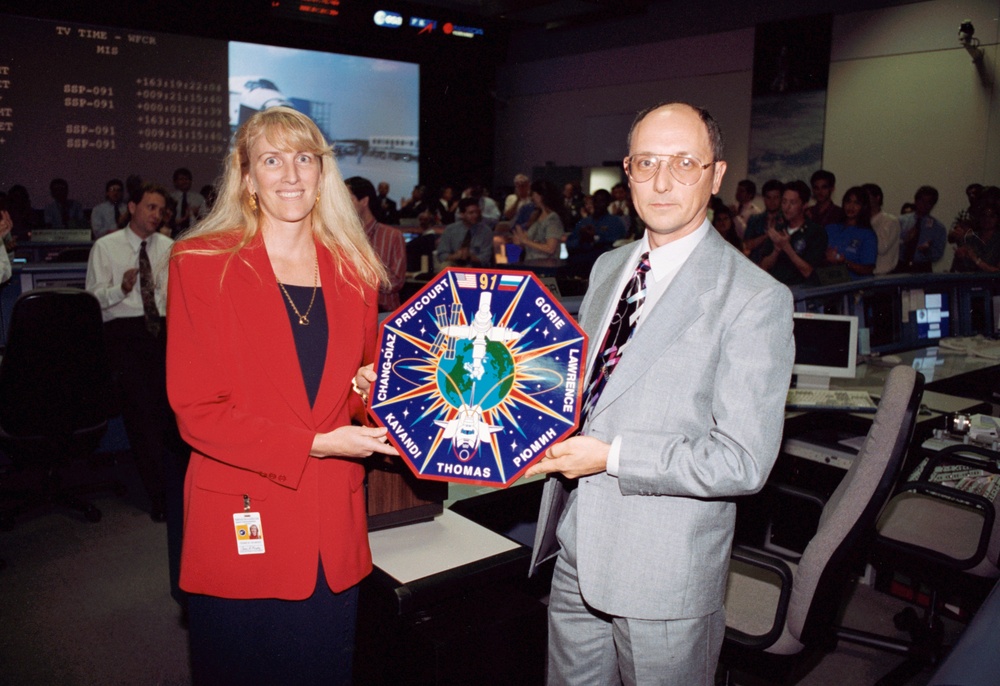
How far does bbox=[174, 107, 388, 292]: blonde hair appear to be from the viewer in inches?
51.8

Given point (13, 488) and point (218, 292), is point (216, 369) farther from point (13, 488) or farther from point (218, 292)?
point (13, 488)

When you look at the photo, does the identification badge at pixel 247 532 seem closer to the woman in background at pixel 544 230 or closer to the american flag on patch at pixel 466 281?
the american flag on patch at pixel 466 281

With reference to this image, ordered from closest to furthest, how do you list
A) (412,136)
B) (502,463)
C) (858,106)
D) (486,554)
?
(502,463) → (486,554) → (858,106) → (412,136)

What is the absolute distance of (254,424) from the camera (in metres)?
1.27

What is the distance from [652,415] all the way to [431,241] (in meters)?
7.12

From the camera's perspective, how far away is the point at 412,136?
12.6 meters

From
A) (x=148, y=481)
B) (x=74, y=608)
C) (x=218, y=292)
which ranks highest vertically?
(x=218, y=292)

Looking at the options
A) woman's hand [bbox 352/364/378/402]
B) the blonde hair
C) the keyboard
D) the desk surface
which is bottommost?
the desk surface

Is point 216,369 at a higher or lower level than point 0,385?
higher

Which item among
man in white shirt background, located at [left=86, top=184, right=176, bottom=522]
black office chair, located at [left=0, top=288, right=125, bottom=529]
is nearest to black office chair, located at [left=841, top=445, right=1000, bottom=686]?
man in white shirt background, located at [left=86, top=184, right=176, bottom=522]

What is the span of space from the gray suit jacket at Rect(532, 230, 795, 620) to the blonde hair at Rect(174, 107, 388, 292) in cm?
59

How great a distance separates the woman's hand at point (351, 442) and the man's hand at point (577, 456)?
0.88 feet

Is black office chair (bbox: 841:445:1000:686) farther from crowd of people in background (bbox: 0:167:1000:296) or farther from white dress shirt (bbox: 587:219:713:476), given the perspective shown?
white dress shirt (bbox: 587:219:713:476)

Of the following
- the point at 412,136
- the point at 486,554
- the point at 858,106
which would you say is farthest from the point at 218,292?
the point at 412,136
